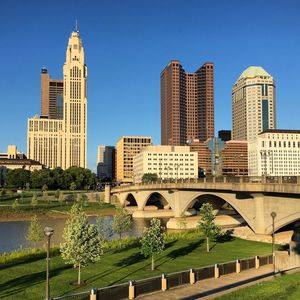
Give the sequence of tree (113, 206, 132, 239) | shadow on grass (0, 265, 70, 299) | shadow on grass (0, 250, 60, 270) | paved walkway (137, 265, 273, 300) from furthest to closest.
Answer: tree (113, 206, 132, 239) < shadow on grass (0, 250, 60, 270) < shadow on grass (0, 265, 70, 299) < paved walkway (137, 265, 273, 300)

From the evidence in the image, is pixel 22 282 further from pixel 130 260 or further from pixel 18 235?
pixel 18 235

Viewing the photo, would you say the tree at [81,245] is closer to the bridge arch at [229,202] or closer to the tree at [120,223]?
the tree at [120,223]

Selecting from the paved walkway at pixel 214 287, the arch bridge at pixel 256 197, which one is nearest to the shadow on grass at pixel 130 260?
the paved walkway at pixel 214 287

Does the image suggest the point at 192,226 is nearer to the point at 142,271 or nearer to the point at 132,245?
the point at 132,245

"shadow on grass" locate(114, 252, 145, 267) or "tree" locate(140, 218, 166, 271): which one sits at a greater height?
"tree" locate(140, 218, 166, 271)

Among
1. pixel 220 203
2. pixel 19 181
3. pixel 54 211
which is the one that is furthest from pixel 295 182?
pixel 19 181

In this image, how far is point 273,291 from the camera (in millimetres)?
25125

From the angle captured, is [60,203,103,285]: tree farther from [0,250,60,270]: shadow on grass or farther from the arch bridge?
the arch bridge

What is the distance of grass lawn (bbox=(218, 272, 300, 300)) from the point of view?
23734 millimetres

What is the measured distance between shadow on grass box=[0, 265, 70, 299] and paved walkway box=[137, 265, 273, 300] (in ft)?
30.6

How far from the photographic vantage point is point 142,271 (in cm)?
3497

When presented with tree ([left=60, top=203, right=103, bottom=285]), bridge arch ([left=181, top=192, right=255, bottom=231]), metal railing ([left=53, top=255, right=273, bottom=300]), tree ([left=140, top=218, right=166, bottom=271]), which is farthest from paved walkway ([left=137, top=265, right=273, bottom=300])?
bridge arch ([left=181, top=192, right=255, bottom=231])

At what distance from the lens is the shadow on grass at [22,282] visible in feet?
93.8

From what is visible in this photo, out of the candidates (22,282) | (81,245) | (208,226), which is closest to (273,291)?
(81,245)
